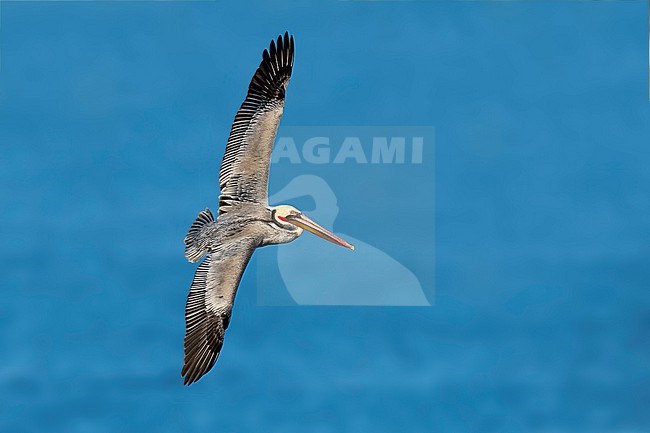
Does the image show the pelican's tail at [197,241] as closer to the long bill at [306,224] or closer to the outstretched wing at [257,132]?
the outstretched wing at [257,132]

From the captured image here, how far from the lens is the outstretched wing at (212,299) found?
23.5 ft

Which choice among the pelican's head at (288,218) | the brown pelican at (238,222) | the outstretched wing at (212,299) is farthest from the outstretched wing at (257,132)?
the outstretched wing at (212,299)

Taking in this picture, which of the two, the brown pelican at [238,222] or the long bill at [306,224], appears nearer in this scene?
the brown pelican at [238,222]

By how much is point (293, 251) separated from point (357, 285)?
0.59 m

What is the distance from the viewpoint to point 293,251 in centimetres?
1044

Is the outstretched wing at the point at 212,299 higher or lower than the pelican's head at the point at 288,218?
lower

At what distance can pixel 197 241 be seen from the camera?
7.17 meters

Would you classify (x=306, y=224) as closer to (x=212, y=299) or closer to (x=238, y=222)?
(x=238, y=222)

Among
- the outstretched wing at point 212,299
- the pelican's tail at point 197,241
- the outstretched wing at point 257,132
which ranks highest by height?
the outstretched wing at point 257,132

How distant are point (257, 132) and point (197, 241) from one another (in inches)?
27.5

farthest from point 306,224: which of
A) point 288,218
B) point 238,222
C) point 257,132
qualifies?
point 257,132

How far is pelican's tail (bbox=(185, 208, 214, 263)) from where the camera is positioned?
7121 mm

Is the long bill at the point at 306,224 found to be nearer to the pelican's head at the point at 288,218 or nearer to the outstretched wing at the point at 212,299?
the pelican's head at the point at 288,218

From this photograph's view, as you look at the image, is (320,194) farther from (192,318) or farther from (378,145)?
(192,318)
